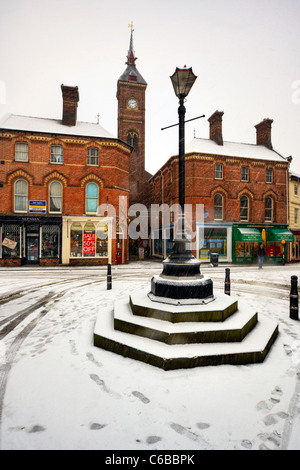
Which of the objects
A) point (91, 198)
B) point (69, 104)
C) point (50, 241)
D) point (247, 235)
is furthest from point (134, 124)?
point (247, 235)

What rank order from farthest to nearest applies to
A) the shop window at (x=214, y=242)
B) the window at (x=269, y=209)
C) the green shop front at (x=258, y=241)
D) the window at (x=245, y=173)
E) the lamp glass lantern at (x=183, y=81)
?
the window at (x=269, y=209) < the window at (x=245, y=173) < the shop window at (x=214, y=242) < the green shop front at (x=258, y=241) < the lamp glass lantern at (x=183, y=81)

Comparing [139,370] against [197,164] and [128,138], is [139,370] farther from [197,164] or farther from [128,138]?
[128,138]

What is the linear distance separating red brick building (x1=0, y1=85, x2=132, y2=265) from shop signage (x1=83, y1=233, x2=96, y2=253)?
4cm

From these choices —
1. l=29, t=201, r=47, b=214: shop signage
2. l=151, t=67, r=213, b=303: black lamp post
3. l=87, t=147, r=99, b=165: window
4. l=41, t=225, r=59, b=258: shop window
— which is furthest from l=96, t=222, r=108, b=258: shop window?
l=151, t=67, r=213, b=303: black lamp post

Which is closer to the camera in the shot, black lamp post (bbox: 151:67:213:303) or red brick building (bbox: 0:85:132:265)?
black lamp post (bbox: 151:67:213:303)

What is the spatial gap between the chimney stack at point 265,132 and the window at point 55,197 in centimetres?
1991

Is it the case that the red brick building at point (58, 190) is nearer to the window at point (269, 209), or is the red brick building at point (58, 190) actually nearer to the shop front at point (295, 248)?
the window at point (269, 209)

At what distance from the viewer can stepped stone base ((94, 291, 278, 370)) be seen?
10.4 ft

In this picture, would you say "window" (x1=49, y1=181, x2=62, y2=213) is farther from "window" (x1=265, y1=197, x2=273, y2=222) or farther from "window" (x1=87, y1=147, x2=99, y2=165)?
"window" (x1=265, y1=197, x2=273, y2=222)

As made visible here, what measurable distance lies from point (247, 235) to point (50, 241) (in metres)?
15.8

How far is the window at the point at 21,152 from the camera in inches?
649

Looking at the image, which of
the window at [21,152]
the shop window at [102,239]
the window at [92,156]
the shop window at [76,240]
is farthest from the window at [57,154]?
the shop window at [102,239]

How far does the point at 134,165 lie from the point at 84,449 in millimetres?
30426

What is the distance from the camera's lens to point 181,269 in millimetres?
4473
